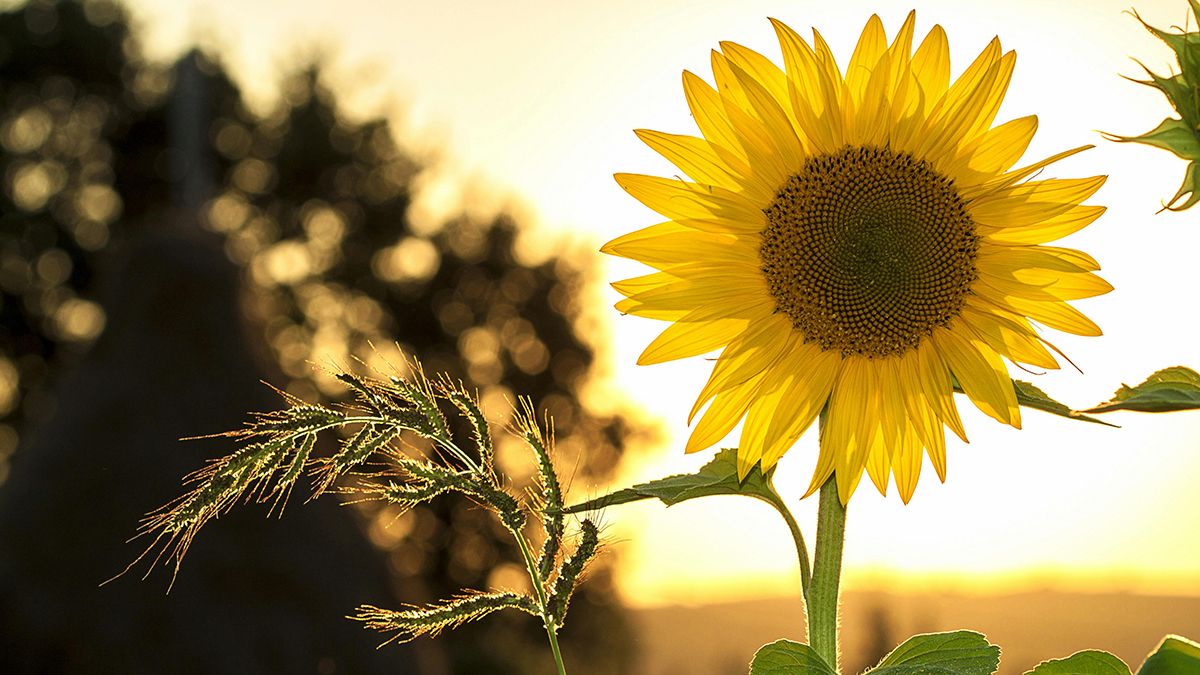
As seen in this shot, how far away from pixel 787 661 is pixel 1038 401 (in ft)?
1.35

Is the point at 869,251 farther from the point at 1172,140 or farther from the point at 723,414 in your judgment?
the point at 1172,140

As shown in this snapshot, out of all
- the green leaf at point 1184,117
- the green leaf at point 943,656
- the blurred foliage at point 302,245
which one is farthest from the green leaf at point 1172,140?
the blurred foliage at point 302,245

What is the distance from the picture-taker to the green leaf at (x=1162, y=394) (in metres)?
1.32

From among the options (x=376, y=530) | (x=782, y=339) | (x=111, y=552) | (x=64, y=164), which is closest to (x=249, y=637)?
(x=111, y=552)

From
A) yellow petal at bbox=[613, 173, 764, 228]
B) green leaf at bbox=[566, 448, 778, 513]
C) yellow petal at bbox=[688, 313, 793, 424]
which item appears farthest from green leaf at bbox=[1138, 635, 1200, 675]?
yellow petal at bbox=[613, 173, 764, 228]

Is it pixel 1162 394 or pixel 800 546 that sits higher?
pixel 1162 394

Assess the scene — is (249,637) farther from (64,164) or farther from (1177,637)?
(64,164)

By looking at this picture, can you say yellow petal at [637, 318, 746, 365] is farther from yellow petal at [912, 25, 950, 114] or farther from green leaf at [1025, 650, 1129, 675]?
green leaf at [1025, 650, 1129, 675]

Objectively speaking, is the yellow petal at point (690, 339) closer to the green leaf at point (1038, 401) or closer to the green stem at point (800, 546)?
the green stem at point (800, 546)

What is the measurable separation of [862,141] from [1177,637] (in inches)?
27.7

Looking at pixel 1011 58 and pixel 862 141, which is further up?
pixel 1011 58

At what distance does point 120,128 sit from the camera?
78.5 feet

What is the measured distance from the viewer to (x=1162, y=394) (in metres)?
1.34

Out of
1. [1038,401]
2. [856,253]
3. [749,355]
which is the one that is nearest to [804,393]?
[749,355]
